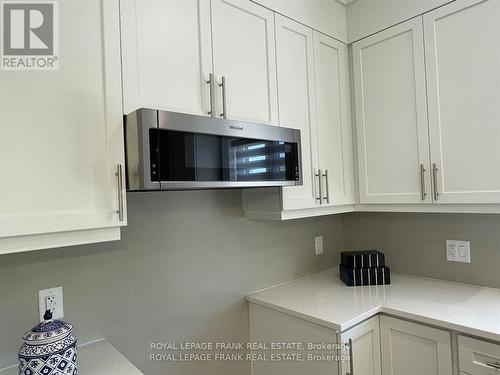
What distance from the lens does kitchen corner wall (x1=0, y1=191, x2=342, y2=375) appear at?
1.18 meters

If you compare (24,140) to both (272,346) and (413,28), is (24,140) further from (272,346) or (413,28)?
(413,28)

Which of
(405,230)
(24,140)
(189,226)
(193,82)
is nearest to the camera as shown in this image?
(24,140)

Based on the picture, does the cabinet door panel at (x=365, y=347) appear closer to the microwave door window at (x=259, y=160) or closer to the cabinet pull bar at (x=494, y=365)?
the cabinet pull bar at (x=494, y=365)

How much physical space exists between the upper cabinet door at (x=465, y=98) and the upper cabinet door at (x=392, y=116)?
0.06m

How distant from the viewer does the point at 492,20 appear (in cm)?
146

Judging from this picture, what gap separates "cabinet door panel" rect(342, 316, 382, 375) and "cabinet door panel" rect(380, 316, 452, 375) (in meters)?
0.03

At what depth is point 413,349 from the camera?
1.42 meters

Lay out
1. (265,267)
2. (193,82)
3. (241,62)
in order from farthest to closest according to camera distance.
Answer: (265,267) → (241,62) → (193,82)

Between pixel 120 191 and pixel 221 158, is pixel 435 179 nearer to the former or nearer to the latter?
pixel 221 158

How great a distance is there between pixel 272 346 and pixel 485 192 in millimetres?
1264

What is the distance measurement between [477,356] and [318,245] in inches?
41.9

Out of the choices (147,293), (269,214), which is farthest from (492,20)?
(147,293)

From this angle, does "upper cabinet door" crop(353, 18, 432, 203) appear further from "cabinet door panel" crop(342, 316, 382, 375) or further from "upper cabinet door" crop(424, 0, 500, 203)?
"cabinet door panel" crop(342, 316, 382, 375)

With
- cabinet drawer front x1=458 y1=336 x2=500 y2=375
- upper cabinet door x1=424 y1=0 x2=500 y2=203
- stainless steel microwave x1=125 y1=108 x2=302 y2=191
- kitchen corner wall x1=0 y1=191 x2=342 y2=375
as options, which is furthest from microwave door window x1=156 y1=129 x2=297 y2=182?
cabinet drawer front x1=458 y1=336 x2=500 y2=375
